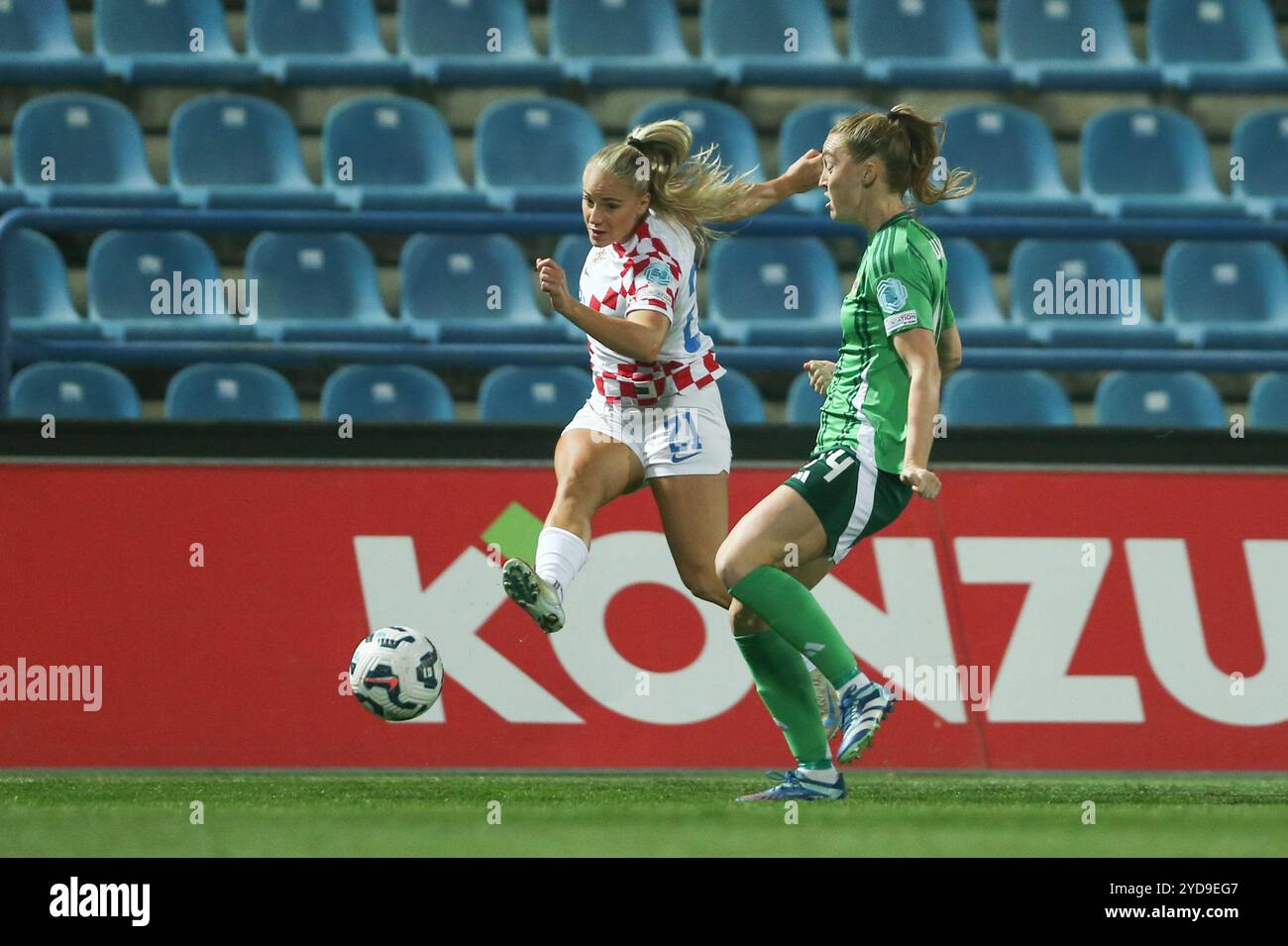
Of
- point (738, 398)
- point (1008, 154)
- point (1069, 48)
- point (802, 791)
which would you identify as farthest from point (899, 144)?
point (1069, 48)

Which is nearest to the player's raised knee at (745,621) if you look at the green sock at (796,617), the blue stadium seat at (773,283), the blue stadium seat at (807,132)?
the green sock at (796,617)

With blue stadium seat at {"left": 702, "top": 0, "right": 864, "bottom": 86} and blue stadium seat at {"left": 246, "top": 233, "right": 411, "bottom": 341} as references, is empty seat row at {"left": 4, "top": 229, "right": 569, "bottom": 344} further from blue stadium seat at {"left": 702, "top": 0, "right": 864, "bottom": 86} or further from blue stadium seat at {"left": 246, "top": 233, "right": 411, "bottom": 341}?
blue stadium seat at {"left": 702, "top": 0, "right": 864, "bottom": 86}

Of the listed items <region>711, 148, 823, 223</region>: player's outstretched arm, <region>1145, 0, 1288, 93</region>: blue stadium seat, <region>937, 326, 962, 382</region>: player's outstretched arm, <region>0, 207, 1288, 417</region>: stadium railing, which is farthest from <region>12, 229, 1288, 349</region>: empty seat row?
<region>937, 326, 962, 382</region>: player's outstretched arm

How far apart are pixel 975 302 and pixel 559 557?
450cm

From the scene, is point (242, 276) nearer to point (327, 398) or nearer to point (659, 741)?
point (327, 398)

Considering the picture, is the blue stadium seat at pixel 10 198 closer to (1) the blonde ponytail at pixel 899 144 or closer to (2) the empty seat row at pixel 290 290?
(2) the empty seat row at pixel 290 290

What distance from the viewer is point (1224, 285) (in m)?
9.94

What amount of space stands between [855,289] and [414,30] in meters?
5.44

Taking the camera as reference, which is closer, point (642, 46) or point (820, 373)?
point (820, 373)

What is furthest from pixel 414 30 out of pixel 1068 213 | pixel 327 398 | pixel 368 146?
pixel 1068 213

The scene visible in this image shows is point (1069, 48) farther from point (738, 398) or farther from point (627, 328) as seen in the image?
point (627, 328)

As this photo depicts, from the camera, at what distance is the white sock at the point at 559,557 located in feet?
17.9

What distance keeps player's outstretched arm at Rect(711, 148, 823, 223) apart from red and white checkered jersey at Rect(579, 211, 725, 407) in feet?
0.98

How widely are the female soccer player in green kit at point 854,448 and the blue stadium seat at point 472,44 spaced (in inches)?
192
